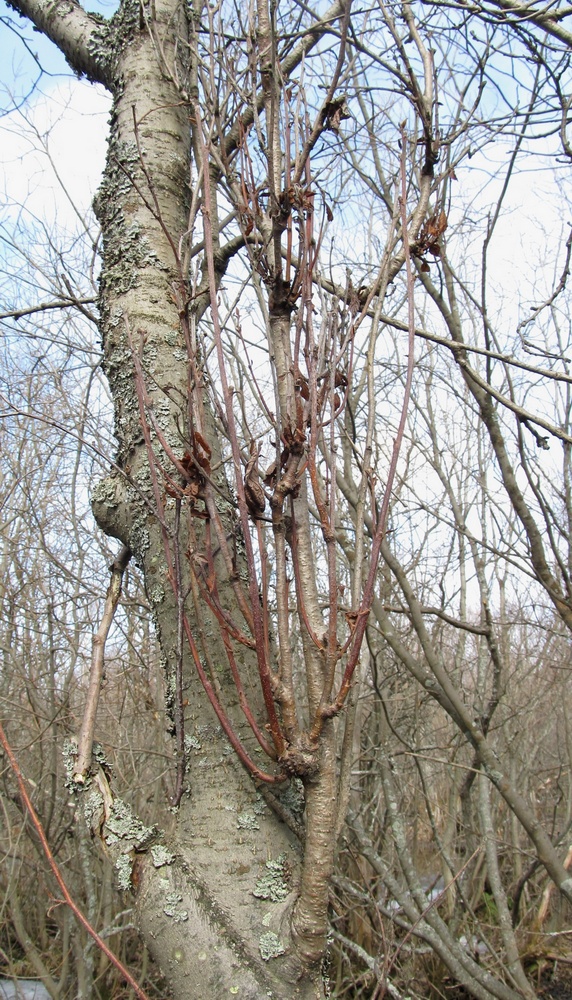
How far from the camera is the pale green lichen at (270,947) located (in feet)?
2.99

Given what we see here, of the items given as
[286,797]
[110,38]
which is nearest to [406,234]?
[286,797]

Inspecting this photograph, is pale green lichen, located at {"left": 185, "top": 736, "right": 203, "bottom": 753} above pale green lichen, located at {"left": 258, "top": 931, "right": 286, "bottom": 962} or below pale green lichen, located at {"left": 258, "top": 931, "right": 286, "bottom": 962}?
above

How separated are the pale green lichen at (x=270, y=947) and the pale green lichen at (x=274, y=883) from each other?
46 millimetres

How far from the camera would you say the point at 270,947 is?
3.00 ft

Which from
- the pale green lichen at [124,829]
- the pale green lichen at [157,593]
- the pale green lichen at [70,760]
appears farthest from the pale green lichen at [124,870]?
the pale green lichen at [157,593]

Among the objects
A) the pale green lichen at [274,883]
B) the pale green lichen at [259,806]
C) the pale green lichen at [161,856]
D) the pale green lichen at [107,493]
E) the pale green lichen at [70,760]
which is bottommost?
the pale green lichen at [274,883]

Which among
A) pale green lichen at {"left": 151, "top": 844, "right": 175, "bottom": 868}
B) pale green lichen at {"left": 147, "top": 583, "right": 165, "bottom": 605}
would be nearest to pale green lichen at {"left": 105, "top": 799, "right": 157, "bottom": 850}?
pale green lichen at {"left": 151, "top": 844, "right": 175, "bottom": 868}

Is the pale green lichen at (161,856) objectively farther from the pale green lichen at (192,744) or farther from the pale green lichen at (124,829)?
the pale green lichen at (192,744)

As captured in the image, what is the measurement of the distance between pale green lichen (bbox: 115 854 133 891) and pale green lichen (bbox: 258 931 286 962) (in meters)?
0.21

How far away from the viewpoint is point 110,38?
5.57 ft

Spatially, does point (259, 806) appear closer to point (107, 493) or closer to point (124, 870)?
point (124, 870)

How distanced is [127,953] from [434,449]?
4.19m

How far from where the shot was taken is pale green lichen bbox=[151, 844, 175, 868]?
38.3 inches

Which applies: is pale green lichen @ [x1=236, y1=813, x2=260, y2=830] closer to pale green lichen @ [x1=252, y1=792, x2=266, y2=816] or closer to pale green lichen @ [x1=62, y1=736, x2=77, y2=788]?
pale green lichen @ [x1=252, y1=792, x2=266, y2=816]
